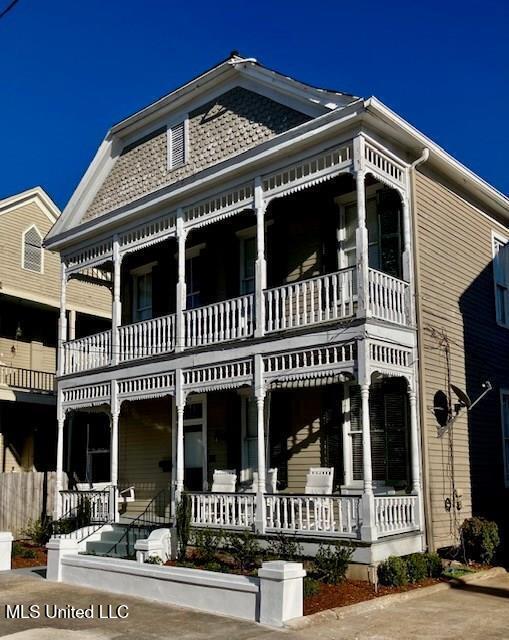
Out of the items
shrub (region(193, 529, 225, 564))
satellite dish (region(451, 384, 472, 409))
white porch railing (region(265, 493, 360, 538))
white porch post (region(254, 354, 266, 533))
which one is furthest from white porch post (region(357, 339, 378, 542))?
shrub (region(193, 529, 225, 564))

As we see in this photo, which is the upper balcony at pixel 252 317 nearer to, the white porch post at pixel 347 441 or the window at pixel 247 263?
the window at pixel 247 263

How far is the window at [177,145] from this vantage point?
17.4 meters

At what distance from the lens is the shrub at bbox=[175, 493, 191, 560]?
14.3 meters

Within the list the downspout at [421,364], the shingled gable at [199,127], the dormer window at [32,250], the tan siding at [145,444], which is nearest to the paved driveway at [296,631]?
the downspout at [421,364]

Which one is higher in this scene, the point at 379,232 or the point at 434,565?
the point at 379,232

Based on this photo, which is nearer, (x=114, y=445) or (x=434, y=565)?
(x=434, y=565)

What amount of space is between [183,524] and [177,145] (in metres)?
8.26

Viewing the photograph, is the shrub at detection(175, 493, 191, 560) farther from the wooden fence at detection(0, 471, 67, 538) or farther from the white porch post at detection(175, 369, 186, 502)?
the wooden fence at detection(0, 471, 67, 538)

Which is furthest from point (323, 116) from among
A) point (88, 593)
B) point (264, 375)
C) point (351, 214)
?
point (88, 593)

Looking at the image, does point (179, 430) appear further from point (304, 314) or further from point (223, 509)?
point (304, 314)

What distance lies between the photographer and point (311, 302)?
14375 mm

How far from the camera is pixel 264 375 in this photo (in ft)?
46.7

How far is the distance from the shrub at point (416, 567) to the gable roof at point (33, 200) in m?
18.4

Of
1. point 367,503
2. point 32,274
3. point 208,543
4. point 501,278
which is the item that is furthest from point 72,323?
point 367,503
